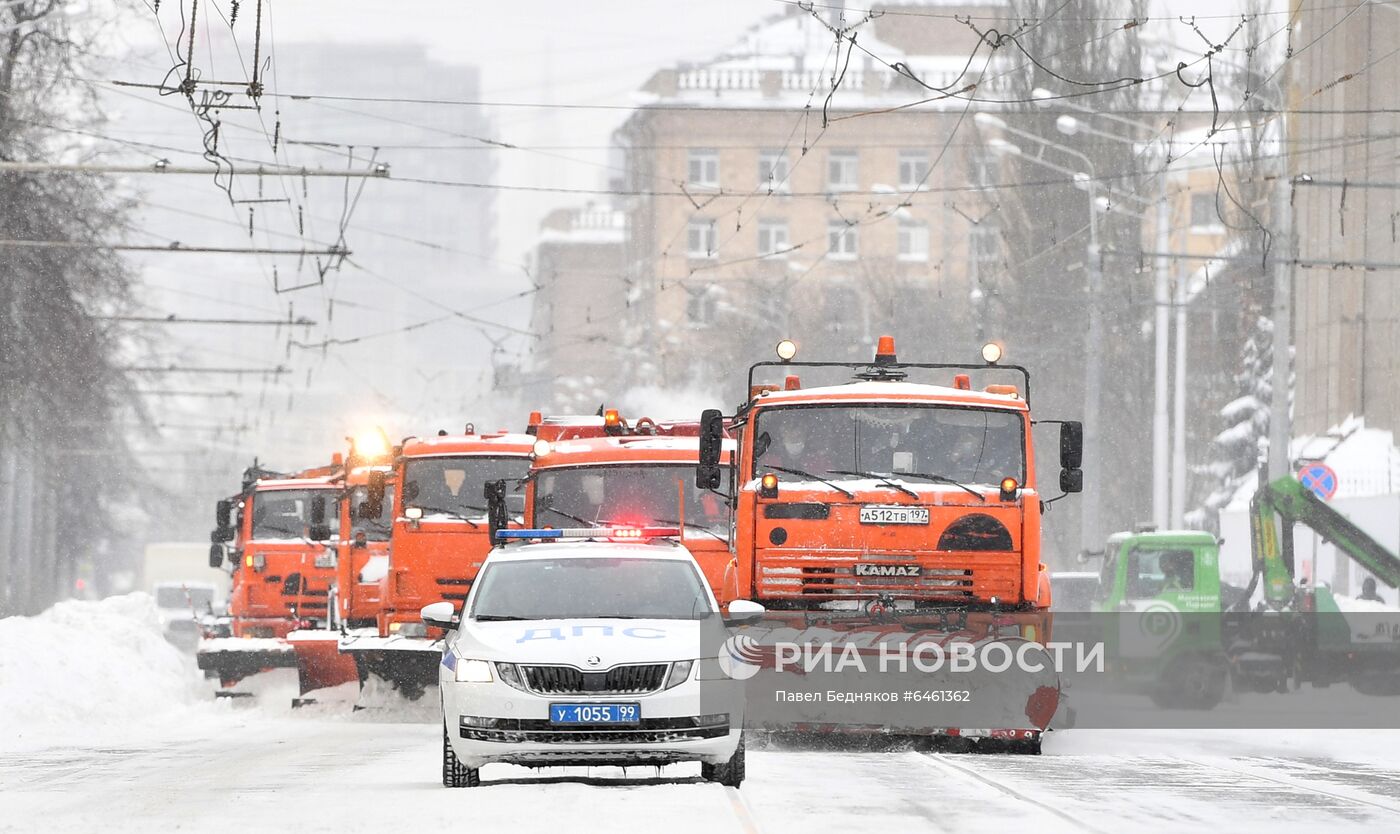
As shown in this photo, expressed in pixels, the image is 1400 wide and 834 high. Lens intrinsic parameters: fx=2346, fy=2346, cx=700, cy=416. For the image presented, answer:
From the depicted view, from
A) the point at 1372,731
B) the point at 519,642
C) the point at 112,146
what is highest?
the point at 112,146

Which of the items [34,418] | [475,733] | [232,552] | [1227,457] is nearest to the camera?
[475,733]

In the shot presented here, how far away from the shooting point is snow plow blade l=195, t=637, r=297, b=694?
28.1m

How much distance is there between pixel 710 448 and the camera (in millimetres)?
16562

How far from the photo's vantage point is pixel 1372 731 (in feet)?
71.5

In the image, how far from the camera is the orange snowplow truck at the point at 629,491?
64.6 ft

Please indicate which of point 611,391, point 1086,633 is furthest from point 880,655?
point 611,391

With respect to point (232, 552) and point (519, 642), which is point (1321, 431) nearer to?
point (232, 552)

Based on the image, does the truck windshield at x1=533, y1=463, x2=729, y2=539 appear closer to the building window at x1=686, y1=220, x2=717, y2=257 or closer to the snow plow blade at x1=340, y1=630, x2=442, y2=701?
the snow plow blade at x1=340, y1=630, x2=442, y2=701

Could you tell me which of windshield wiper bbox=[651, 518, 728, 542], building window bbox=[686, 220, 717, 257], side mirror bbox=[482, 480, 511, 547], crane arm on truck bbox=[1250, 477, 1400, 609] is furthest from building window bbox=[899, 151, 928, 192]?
windshield wiper bbox=[651, 518, 728, 542]

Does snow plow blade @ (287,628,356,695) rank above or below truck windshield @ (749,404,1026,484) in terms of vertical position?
below

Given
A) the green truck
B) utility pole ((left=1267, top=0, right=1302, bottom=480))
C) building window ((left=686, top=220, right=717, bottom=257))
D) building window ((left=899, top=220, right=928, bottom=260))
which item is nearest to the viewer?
the green truck

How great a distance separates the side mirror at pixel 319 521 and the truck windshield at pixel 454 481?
3249 millimetres

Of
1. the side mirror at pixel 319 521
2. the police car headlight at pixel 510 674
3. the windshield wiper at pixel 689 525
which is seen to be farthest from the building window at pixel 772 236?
the police car headlight at pixel 510 674

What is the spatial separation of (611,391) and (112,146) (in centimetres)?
5446
